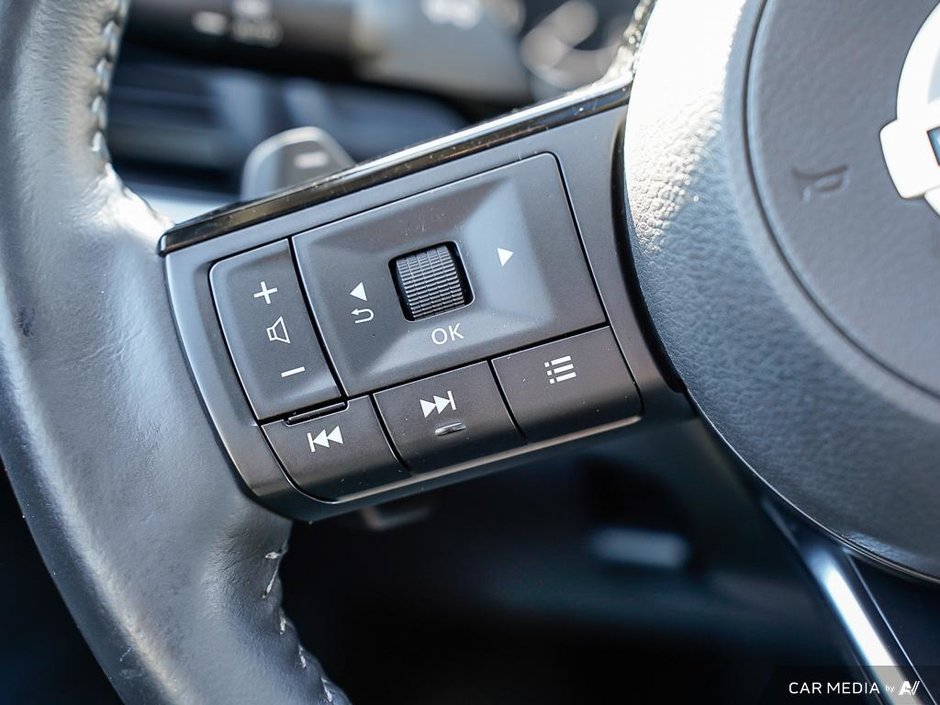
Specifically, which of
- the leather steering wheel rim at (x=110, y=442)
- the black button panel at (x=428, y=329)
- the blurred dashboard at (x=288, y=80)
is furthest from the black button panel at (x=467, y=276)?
the blurred dashboard at (x=288, y=80)

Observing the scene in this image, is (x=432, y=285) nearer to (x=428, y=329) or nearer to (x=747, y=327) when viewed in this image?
(x=428, y=329)

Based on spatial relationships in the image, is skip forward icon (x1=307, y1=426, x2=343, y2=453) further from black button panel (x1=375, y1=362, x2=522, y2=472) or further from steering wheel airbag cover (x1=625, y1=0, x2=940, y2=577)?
steering wheel airbag cover (x1=625, y1=0, x2=940, y2=577)

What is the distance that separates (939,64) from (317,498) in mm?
441

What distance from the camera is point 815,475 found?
0.55m

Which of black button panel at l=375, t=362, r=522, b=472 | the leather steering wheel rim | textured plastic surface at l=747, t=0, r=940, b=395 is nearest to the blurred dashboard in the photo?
the leather steering wheel rim

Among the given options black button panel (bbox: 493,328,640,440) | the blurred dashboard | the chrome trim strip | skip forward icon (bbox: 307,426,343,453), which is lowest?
the chrome trim strip

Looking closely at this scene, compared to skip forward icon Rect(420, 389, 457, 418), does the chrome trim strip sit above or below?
below

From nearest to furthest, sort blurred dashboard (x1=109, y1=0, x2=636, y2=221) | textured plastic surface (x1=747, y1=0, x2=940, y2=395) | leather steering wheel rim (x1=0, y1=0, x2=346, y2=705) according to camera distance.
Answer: textured plastic surface (x1=747, y1=0, x2=940, y2=395) → leather steering wheel rim (x1=0, y1=0, x2=346, y2=705) → blurred dashboard (x1=109, y1=0, x2=636, y2=221)

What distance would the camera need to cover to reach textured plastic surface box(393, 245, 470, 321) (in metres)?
0.63

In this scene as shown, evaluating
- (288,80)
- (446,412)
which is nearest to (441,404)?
(446,412)

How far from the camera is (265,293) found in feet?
2.12

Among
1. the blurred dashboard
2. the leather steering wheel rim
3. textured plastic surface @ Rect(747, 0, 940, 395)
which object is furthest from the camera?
the blurred dashboard

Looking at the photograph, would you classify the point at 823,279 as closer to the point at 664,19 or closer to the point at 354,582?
the point at 664,19

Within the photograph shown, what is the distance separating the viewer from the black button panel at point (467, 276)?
2.05 ft
